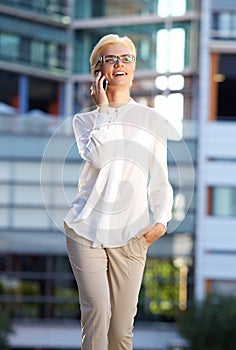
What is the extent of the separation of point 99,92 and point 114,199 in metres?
0.54

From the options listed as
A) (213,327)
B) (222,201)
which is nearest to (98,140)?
(213,327)

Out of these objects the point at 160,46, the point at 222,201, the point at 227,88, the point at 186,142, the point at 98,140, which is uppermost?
the point at 98,140

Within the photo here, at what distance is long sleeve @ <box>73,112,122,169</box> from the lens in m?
6.48

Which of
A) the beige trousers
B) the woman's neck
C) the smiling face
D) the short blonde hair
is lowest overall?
the beige trousers

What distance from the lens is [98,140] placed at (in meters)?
6.48

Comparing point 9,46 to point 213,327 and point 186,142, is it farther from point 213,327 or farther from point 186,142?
point 213,327

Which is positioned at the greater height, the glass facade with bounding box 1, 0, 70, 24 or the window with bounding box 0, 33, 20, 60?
the glass facade with bounding box 1, 0, 70, 24

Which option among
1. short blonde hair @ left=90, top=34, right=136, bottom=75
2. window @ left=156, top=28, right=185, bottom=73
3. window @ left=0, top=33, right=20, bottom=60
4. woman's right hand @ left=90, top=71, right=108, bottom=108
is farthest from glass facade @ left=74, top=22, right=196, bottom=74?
woman's right hand @ left=90, top=71, right=108, bottom=108

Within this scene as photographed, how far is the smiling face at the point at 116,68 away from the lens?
6637 millimetres

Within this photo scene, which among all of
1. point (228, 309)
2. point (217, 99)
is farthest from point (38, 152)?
point (228, 309)

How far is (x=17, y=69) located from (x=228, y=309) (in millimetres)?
13650

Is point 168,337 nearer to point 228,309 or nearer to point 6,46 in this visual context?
point 228,309

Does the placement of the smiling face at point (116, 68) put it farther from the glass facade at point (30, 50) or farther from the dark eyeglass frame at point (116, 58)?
the glass facade at point (30, 50)

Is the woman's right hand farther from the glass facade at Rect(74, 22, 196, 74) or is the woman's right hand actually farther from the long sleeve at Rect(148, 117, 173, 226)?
the glass facade at Rect(74, 22, 196, 74)
